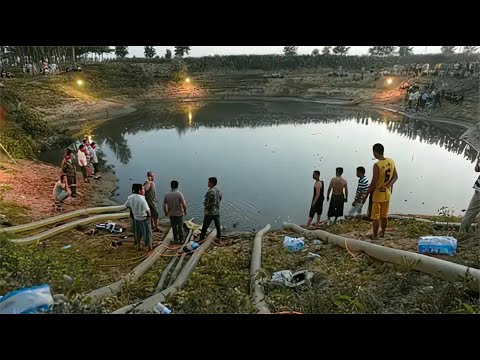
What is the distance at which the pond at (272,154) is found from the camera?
6.02m

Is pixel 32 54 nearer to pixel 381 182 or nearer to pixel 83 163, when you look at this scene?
pixel 83 163

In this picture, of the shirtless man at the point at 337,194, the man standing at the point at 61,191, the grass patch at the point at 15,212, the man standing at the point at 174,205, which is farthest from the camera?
the man standing at the point at 61,191

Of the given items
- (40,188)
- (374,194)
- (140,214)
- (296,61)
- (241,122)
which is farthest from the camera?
(241,122)

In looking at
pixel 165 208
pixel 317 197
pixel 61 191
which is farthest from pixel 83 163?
pixel 317 197

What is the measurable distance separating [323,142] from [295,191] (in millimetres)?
2817

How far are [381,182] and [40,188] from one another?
482cm

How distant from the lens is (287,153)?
819cm

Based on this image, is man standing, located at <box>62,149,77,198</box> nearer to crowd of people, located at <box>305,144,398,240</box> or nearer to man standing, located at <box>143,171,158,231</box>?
man standing, located at <box>143,171,158,231</box>

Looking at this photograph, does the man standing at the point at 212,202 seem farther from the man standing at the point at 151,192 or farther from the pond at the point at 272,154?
the pond at the point at 272,154

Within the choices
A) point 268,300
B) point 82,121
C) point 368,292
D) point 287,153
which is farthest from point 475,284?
point 82,121

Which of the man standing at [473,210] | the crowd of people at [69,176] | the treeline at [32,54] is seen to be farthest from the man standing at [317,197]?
the treeline at [32,54]

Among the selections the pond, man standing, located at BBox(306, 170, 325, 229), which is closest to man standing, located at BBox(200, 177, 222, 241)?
the pond

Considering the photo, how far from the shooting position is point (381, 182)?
361 centimetres

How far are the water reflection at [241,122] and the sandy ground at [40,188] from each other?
2.20m
